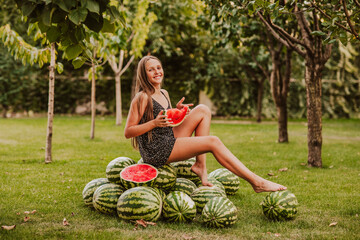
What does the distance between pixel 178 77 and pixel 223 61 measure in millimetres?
2826

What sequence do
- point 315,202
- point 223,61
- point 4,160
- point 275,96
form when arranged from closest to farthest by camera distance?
point 315,202 < point 4,160 < point 275,96 < point 223,61

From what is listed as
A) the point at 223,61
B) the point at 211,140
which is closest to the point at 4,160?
the point at 211,140

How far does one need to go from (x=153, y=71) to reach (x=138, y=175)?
1289 millimetres

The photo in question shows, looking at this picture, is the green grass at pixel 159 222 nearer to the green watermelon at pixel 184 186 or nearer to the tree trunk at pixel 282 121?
the tree trunk at pixel 282 121

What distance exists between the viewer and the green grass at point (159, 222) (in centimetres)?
367

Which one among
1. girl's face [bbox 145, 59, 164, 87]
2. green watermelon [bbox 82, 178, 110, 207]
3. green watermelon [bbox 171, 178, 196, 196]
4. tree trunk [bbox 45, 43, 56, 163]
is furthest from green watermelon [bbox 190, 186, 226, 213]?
tree trunk [bbox 45, 43, 56, 163]

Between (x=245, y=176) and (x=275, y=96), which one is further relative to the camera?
(x=275, y=96)

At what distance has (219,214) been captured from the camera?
12.6ft

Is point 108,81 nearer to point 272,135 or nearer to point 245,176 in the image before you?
point 272,135

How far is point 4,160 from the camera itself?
24.9 ft

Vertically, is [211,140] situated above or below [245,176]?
above

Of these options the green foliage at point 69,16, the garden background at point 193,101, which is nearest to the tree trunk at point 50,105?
the garden background at point 193,101

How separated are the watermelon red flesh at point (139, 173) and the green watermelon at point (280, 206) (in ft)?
4.27

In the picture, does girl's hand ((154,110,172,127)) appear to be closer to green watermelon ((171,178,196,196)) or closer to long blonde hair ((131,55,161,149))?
long blonde hair ((131,55,161,149))
